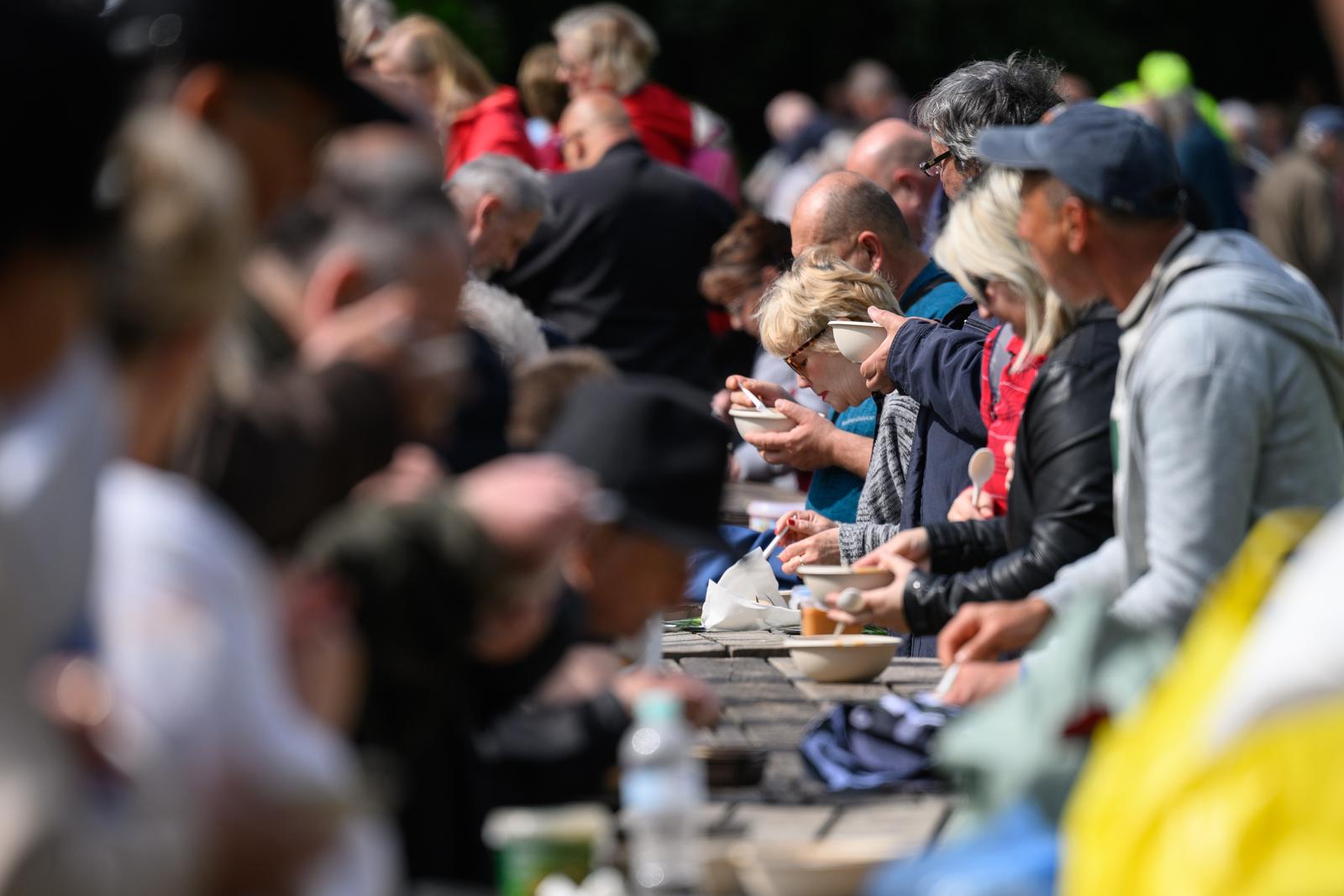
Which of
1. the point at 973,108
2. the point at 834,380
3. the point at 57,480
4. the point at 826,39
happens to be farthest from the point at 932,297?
the point at 826,39

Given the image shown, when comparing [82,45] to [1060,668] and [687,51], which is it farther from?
[687,51]

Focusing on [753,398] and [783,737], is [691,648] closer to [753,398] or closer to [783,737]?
[783,737]

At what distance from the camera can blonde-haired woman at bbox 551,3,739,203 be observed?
8648mm

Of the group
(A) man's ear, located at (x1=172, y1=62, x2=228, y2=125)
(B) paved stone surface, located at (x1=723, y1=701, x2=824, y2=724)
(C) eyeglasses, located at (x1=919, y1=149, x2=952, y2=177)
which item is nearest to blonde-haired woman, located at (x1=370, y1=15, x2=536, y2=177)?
(C) eyeglasses, located at (x1=919, y1=149, x2=952, y2=177)

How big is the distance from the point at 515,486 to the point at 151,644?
665 millimetres

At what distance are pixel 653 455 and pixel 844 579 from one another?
96 centimetres

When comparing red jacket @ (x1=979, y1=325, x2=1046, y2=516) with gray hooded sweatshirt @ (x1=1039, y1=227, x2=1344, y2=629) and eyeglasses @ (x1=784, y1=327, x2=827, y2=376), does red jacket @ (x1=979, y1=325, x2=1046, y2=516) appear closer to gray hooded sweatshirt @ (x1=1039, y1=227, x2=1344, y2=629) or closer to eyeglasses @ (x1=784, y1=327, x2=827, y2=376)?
gray hooded sweatshirt @ (x1=1039, y1=227, x2=1344, y2=629)

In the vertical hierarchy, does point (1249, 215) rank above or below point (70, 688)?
below

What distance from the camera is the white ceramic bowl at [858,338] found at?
4.83m

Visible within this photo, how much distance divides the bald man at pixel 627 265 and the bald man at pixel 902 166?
0.94m

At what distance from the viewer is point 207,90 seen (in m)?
2.28

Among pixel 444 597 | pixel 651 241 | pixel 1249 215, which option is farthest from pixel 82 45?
pixel 1249 215

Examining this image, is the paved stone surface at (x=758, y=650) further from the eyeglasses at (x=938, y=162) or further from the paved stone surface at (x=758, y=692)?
the eyeglasses at (x=938, y=162)

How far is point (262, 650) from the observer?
162 cm
